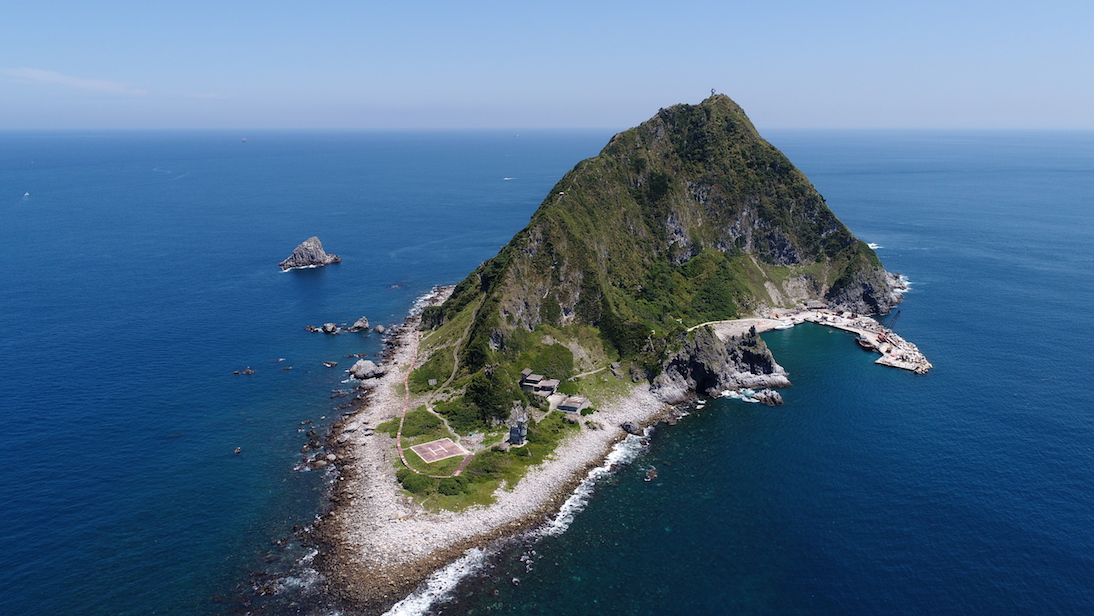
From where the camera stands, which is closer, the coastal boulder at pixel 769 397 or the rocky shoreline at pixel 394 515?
the rocky shoreline at pixel 394 515

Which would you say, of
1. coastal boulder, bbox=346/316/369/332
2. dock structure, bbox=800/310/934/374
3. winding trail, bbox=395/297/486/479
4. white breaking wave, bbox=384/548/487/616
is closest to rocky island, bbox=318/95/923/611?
winding trail, bbox=395/297/486/479

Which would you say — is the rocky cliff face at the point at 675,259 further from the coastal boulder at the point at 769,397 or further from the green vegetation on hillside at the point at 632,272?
the coastal boulder at the point at 769,397

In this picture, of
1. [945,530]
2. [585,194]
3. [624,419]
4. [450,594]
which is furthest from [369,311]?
[945,530]

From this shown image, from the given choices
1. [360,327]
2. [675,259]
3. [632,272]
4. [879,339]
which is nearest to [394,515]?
[360,327]

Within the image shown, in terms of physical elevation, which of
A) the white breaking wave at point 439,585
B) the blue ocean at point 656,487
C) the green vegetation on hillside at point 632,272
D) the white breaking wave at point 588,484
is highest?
the green vegetation on hillside at point 632,272

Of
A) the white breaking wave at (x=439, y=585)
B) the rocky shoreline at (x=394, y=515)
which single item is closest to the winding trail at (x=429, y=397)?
the rocky shoreline at (x=394, y=515)

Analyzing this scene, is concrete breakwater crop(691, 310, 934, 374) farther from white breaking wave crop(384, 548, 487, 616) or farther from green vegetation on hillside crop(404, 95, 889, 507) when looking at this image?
white breaking wave crop(384, 548, 487, 616)

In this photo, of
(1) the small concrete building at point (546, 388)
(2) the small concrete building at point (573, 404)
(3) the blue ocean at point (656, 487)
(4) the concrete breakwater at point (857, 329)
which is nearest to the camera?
(3) the blue ocean at point (656, 487)

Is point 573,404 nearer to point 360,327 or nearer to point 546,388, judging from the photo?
point 546,388
